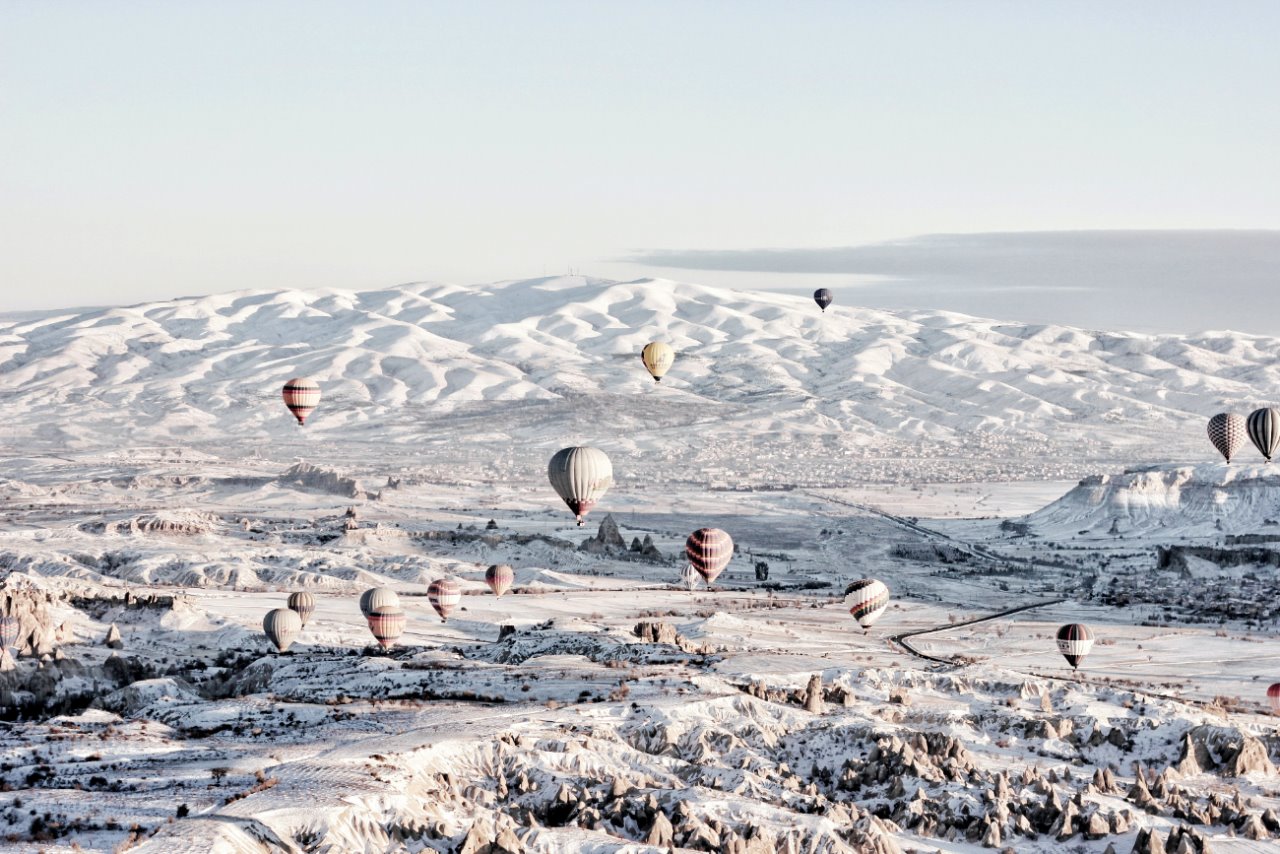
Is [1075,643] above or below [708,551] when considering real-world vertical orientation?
below

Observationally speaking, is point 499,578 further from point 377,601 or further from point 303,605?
point 377,601

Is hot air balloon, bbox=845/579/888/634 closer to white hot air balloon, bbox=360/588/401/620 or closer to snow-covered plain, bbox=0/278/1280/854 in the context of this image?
snow-covered plain, bbox=0/278/1280/854

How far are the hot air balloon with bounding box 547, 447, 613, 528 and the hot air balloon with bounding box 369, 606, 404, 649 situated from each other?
9.43m

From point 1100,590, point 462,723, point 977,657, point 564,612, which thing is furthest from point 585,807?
point 1100,590

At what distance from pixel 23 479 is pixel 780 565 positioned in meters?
112

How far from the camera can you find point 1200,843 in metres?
37.8

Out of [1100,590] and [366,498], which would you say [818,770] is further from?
[366,498]

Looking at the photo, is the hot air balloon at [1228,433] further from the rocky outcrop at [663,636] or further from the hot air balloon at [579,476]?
the rocky outcrop at [663,636]

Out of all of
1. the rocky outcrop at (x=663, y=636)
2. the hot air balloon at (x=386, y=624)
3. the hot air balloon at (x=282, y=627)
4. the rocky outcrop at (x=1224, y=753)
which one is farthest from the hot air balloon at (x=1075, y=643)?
the hot air balloon at (x=282, y=627)

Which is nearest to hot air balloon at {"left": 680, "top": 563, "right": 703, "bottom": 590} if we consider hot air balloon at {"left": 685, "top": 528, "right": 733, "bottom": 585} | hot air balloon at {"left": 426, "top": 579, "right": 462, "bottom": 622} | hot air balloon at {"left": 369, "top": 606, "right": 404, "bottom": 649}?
hot air balloon at {"left": 685, "top": 528, "right": 733, "bottom": 585}

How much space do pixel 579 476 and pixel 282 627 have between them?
1508 centimetres

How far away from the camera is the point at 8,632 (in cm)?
6731

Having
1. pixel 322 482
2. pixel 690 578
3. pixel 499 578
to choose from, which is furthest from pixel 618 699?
pixel 322 482

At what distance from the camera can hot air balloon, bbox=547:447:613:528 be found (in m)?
76.2
